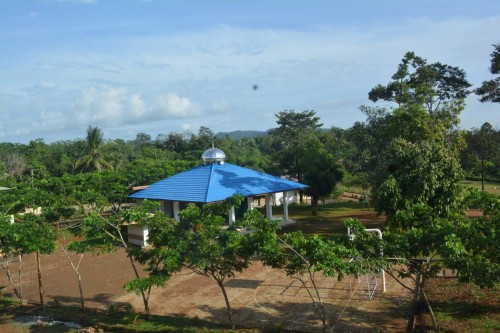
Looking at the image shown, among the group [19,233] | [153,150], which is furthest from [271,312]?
[153,150]

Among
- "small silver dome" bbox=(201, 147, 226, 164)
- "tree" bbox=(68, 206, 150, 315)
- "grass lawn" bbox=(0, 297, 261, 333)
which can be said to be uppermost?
"small silver dome" bbox=(201, 147, 226, 164)

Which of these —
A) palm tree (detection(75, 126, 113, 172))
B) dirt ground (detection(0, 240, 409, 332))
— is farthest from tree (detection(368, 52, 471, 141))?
palm tree (detection(75, 126, 113, 172))

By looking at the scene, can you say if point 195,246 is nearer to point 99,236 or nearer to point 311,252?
point 311,252

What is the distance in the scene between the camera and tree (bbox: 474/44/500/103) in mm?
22602

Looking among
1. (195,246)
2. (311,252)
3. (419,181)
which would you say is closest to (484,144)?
(419,181)

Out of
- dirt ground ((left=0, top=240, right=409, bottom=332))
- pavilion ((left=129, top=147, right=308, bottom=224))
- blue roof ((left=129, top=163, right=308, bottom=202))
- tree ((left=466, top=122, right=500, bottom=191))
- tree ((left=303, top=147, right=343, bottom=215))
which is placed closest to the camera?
dirt ground ((left=0, top=240, right=409, bottom=332))

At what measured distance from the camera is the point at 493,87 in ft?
76.9

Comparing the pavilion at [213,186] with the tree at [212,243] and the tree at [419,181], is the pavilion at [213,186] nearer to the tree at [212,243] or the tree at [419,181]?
the tree at [419,181]

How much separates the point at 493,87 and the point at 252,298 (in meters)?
17.6

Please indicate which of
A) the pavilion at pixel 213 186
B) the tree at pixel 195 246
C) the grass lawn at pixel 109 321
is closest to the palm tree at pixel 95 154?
the pavilion at pixel 213 186

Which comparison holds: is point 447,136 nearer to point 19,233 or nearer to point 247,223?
point 247,223

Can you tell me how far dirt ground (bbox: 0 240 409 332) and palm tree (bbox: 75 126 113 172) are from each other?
24891 millimetres

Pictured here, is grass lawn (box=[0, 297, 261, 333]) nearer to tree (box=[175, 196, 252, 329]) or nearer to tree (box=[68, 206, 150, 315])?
tree (box=[68, 206, 150, 315])

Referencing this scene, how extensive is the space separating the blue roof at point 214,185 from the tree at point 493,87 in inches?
438
